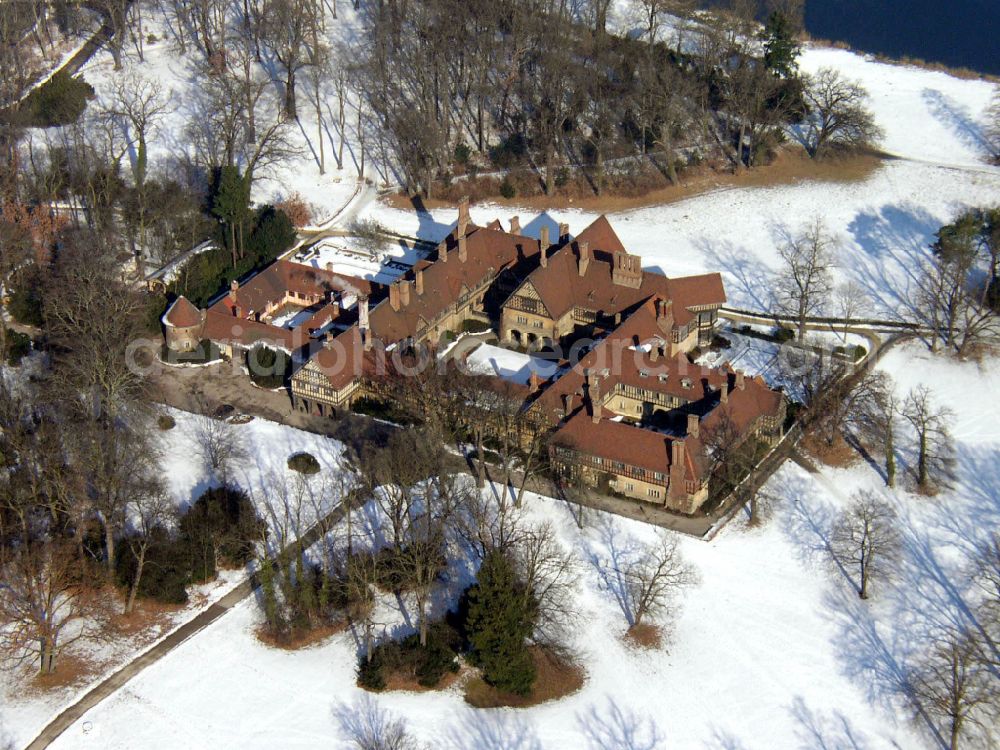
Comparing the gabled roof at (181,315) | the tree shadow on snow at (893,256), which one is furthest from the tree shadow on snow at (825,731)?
the gabled roof at (181,315)

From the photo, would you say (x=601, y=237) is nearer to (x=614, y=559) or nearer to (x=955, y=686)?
(x=614, y=559)

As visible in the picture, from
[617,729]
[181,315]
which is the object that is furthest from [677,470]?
[181,315]

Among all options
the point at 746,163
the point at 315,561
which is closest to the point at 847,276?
the point at 746,163

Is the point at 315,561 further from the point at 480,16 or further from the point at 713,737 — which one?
the point at 480,16

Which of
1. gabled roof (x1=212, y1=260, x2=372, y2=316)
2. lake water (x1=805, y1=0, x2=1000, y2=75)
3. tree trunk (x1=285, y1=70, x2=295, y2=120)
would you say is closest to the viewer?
gabled roof (x1=212, y1=260, x2=372, y2=316)

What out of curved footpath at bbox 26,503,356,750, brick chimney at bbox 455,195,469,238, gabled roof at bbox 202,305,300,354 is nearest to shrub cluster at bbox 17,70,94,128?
gabled roof at bbox 202,305,300,354

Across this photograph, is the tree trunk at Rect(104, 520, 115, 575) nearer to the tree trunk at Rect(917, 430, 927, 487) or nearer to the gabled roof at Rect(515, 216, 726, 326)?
the gabled roof at Rect(515, 216, 726, 326)
